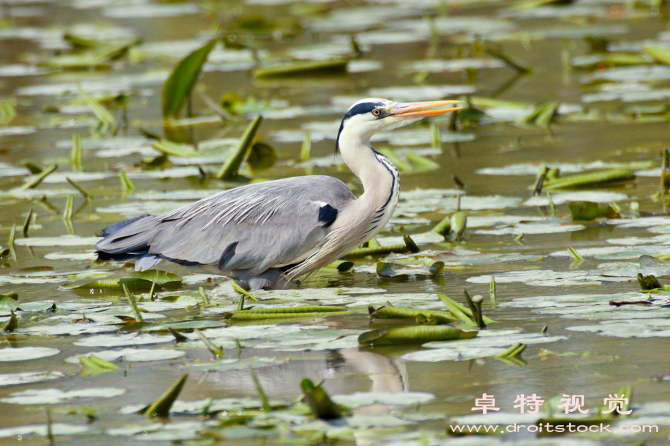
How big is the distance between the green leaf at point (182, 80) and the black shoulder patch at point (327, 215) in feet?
11.9

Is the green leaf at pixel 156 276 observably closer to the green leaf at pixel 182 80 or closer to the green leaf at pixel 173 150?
the green leaf at pixel 173 150

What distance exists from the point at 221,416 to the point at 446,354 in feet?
2.96

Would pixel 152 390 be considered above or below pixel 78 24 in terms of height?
below

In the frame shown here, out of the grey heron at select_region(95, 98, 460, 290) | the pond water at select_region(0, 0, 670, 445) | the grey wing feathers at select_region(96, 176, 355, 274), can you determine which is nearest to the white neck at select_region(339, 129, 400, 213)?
the grey heron at select_region(95, 98, 460, 290)

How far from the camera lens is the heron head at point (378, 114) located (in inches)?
208

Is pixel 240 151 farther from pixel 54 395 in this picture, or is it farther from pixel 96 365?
pixel 54 395

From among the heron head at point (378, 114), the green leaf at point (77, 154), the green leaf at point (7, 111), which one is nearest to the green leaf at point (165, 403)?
the heron head at point (378, 114)

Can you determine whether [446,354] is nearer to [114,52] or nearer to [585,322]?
[585,322]

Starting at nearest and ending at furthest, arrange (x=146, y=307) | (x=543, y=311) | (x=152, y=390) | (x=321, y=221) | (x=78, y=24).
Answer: (x=152, y=390)
(x=543, y=311)
(x=146, y=307)
(x=321, y=221)
(x=78, y=24)

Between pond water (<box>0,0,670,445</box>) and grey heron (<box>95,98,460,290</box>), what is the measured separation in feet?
0.56

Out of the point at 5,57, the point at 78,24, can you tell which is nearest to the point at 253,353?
the point at 5,57

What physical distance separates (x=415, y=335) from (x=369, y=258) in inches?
67.7

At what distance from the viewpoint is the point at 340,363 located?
3668 mm

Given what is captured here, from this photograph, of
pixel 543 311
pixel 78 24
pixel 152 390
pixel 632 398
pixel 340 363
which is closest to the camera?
pixel 632 398
